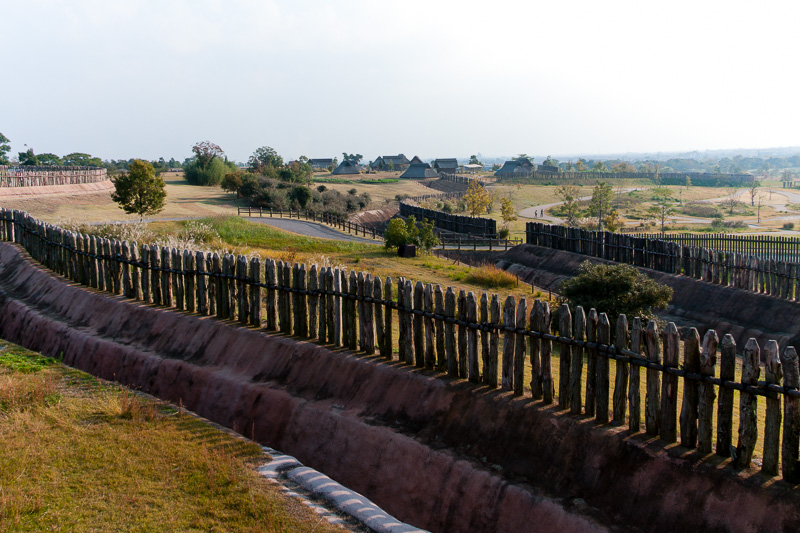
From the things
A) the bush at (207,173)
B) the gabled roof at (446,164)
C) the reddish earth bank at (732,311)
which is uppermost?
the gabled roof at (446,164)

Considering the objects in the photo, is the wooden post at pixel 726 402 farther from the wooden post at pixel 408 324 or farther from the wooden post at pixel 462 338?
the wooden post at pixel 408 324

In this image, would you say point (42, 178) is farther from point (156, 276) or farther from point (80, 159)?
point (80, 159)

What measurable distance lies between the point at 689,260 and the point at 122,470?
18666 mm

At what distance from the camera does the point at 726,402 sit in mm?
6367

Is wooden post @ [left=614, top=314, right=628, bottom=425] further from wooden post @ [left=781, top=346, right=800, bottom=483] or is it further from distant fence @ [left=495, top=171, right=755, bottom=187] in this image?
distant fence @ [left=495, top=171, right=755, bottom=187]

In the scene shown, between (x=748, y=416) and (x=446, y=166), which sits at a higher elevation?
(x=446, y=166)

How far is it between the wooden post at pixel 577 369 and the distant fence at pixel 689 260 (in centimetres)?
1206

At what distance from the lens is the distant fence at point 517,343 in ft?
20.5

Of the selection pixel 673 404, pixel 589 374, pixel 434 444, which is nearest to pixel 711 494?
pixel 673 404

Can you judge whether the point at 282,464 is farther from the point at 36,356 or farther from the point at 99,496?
the point at 36,356

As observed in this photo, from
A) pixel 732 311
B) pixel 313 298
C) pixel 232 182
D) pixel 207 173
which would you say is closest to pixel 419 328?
pixel 313 298

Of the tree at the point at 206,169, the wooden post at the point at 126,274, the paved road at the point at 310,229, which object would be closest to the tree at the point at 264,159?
the tree at the point at 206,169

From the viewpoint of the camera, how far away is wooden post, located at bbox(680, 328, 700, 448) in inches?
259

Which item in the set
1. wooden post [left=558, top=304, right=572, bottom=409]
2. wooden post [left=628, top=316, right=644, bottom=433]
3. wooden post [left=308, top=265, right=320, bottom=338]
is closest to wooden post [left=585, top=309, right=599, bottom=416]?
wooden post [left=558, top=304, right=572, bottom=409]
